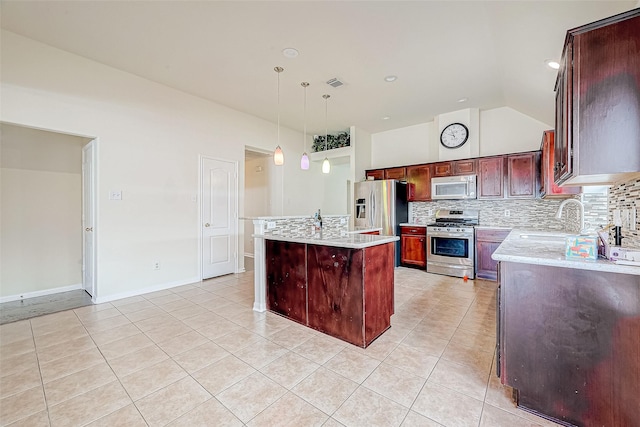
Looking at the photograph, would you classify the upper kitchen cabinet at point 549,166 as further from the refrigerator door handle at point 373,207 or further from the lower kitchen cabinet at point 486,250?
the refrigerator door handle at point 373,207

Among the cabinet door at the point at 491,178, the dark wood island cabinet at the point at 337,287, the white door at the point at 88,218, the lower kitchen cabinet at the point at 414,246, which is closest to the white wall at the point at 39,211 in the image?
the white door at the point at 88,218

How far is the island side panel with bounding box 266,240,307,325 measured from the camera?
280 cm

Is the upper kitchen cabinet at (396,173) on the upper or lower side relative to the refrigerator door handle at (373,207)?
upper

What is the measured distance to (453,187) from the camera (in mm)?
4988

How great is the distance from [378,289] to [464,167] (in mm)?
3572

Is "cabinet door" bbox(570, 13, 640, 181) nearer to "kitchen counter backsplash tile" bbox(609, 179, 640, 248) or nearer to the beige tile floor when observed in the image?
"kitchen counter backsplash tile" bbox(609, 179, 640, 248)

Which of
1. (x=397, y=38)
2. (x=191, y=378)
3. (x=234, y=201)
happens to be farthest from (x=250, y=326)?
(x=397, y=38)

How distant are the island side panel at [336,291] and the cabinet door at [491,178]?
142 inches

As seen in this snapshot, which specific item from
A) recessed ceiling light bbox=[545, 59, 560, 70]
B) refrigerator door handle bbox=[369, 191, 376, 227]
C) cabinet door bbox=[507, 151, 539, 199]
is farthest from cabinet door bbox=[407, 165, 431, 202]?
recessed ceiling light bbox=[545, 59, 560, 70]

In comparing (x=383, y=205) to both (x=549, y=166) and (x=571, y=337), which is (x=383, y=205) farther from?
(x=571, y=337)

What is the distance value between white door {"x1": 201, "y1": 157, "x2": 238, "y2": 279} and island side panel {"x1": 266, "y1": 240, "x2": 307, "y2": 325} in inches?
77.2

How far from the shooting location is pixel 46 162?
3900 mm

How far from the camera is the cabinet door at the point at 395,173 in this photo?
564cm

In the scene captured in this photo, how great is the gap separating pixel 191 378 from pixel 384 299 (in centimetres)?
174
